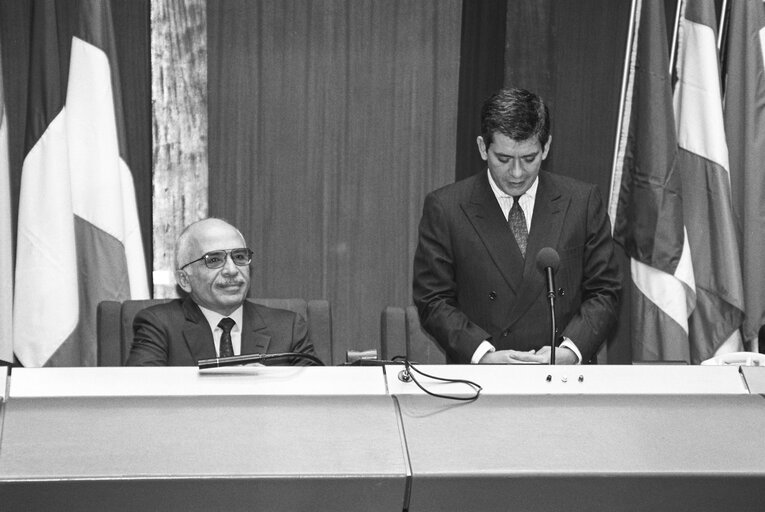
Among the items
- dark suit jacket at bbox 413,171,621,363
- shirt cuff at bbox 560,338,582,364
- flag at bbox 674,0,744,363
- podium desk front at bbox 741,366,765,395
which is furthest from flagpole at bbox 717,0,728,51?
podium desk front at bbox 741,366,765,395

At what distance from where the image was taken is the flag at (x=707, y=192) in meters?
4.50

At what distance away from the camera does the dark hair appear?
3.19m

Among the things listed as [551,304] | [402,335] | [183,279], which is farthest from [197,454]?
[402,335]

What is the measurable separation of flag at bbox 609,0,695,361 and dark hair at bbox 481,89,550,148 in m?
1.41

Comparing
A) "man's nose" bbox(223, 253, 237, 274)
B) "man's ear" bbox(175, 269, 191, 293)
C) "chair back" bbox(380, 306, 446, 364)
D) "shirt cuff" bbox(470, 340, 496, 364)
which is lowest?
"chair back" bbox(380, 306, 446, 364)

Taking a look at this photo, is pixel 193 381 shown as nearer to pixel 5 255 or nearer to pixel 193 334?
pixel 193 334

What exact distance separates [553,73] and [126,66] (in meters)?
2.08

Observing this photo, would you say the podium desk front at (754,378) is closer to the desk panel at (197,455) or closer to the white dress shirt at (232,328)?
the desk panel at (197,455)

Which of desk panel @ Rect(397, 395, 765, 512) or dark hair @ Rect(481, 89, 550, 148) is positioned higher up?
dark hair @ Rect(481, 89, 550, 148)

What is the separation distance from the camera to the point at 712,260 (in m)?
4.57

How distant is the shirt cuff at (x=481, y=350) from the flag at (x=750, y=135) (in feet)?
6.15

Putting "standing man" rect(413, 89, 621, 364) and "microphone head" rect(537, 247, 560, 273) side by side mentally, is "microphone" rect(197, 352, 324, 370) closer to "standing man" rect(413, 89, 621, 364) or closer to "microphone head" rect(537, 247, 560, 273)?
"microphone head" rect(537, 247, 560, 273)


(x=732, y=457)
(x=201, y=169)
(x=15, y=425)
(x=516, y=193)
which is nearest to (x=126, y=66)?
(x=201, y=169)

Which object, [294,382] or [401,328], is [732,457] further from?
[401,328]
